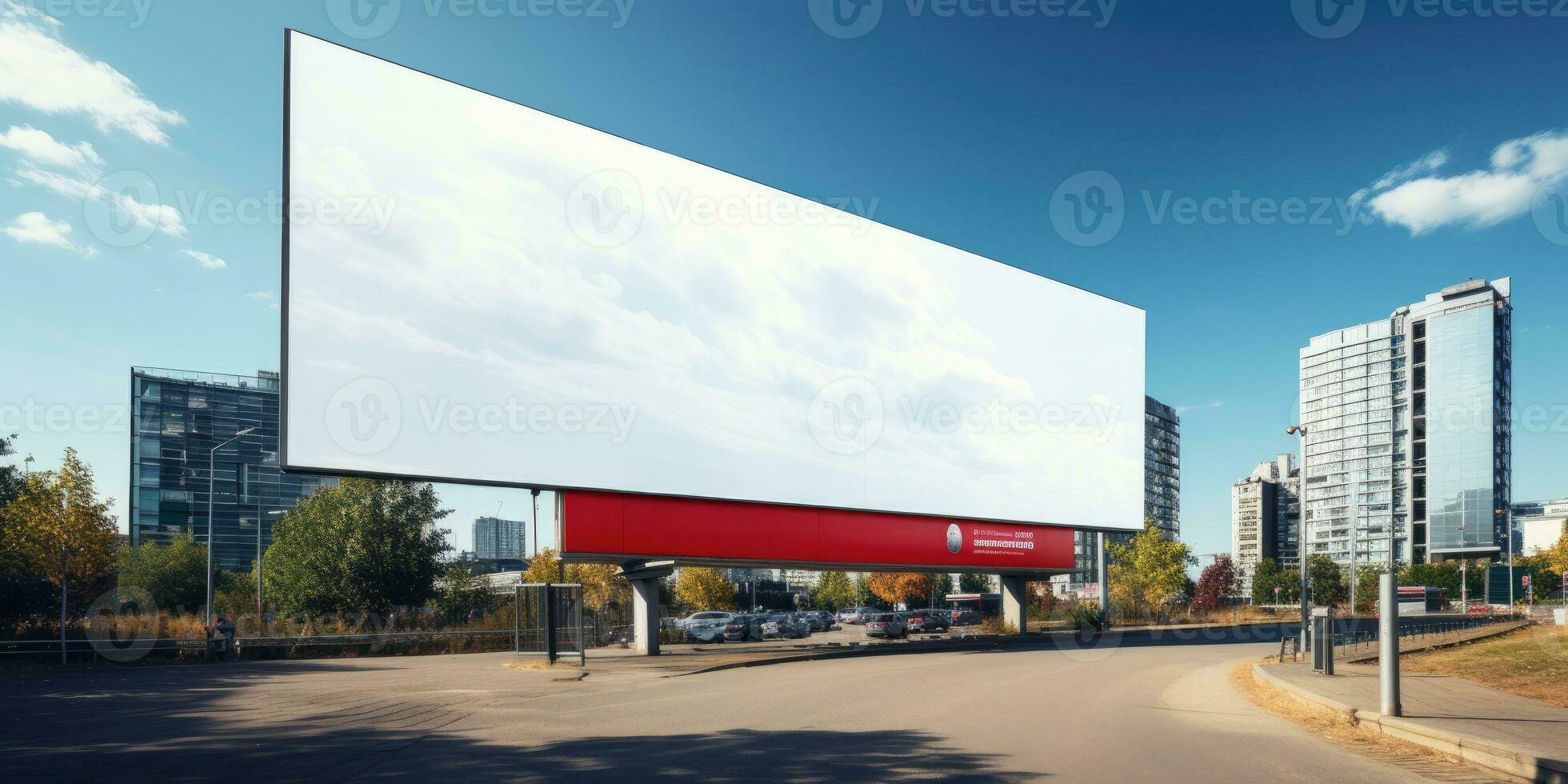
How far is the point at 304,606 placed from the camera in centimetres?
4853

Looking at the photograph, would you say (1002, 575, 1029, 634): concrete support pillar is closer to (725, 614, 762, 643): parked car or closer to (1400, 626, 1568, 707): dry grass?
(725, 614, 762, 643): parked car

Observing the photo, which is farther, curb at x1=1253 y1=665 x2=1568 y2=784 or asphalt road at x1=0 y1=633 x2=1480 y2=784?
asphalt road at x1=0 y1=633 x2=1480 y2=784

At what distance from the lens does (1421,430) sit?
497 feet

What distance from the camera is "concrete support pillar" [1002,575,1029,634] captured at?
43156mm

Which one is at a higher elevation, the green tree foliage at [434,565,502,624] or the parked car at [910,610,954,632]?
the green tree foliage at [434,565,502,624]

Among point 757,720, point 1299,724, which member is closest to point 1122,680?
point 1299,724

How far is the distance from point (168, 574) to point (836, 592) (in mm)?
60115

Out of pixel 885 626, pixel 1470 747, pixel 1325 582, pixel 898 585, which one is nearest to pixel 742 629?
pixel 885 626

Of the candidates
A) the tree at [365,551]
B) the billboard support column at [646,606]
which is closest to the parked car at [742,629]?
the billboard support column at [646,606]

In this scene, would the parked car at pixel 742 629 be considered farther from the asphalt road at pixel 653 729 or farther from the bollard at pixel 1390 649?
the bollard at pixel 1390 649

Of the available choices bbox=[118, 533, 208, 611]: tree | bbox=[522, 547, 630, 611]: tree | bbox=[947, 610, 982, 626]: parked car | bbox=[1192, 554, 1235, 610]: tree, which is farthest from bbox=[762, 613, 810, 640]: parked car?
bbox=[1192, 554, 1235, 610]: tree

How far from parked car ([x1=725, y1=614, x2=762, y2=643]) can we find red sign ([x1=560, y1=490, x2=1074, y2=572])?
10.5 meters

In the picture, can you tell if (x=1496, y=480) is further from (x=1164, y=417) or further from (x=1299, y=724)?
(x=1299, y=724)

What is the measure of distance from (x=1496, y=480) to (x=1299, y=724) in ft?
532
